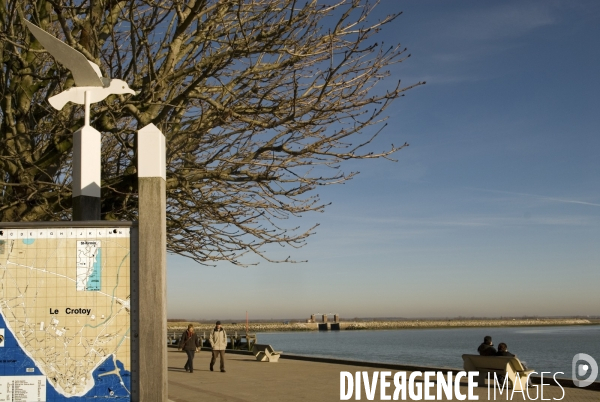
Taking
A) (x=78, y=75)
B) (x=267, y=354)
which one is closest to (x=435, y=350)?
(x=267, y=354)

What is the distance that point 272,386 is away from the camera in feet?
52.7

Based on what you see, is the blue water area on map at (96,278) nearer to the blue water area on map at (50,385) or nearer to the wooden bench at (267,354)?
the blue water area on map at (50,385)

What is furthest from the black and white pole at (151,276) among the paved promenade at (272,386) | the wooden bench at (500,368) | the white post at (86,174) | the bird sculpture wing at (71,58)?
the wooden bench at (500,368)

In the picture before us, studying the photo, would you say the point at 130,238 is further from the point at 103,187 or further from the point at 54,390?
the point at 103,187

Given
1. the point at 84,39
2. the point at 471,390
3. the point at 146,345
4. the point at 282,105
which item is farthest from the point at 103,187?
the point at 471,390

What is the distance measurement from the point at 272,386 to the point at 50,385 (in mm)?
10807

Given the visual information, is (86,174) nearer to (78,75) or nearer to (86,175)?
(86,175)

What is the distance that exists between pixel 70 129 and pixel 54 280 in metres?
5.10

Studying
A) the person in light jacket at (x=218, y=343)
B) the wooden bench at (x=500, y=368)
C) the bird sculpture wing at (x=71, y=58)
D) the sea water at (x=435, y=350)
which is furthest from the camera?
the sea water at (x=435, y=350)

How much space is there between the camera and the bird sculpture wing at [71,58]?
653 cm

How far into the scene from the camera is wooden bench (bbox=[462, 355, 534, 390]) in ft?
49.8

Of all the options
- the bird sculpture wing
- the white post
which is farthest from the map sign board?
the bird sculpture wing

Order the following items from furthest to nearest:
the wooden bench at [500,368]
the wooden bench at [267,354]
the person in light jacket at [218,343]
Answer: the wooden bench at [267,354], the person in light jacket at [218,343], the wooden bench at [500,368]

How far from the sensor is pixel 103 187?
35.6 feet
